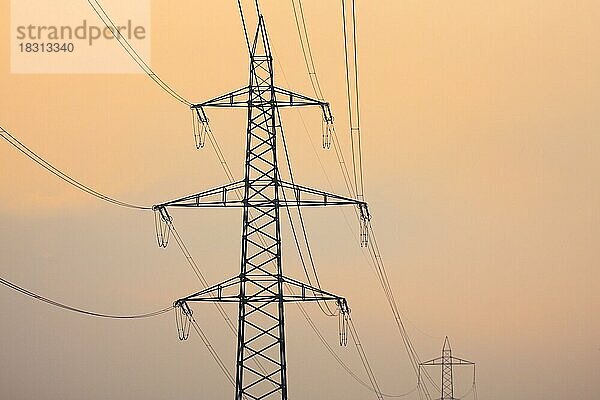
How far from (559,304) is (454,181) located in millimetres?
1709

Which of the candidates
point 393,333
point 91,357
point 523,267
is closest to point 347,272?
point 393,333

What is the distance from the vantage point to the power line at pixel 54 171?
→ 577 inches

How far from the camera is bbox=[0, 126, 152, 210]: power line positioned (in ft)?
48.1

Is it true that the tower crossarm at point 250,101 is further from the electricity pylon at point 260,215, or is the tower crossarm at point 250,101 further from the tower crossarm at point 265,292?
the tower crossarm at point 265,292

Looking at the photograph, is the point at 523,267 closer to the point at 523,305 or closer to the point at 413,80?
the point at 523,305

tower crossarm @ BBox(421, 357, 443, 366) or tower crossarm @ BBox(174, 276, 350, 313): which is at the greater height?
tower crossarm @ BBox(174, 276, 350, 313)

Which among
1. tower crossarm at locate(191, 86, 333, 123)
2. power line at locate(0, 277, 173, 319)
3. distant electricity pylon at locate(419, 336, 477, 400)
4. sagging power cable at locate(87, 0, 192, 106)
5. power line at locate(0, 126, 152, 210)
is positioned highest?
sagging power cable at locate(87, 0, 192, 106)

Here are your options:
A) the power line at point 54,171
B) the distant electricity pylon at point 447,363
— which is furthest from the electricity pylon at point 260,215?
the distant electricity pylon at point 447,363

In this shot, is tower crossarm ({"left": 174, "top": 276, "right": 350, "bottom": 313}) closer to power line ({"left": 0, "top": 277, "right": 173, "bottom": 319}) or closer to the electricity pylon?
the electricity pylon

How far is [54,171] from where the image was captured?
14789mm

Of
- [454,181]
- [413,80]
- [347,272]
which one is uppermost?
[413,80]

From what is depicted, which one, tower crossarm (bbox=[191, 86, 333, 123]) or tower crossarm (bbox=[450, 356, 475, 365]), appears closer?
tower crossarm (bbox=[191, 86, 333, 123])

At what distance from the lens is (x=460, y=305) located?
50.3 ft

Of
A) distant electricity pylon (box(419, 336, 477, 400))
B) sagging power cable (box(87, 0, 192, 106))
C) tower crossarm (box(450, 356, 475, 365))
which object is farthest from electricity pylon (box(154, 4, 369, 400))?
tower crossarm (box(450, 356, 475, 365))
